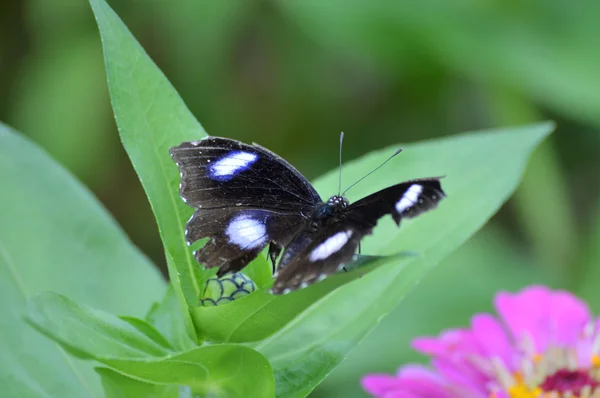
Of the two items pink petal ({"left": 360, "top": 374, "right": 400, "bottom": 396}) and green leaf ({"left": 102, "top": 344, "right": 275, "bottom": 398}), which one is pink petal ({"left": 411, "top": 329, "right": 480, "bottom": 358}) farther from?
green leaf ({"left": 102, "top": 344, "right": 275, "bottom": 398})

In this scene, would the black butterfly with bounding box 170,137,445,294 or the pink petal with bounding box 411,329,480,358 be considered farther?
the pink petal with bounding box 411,329,480,358

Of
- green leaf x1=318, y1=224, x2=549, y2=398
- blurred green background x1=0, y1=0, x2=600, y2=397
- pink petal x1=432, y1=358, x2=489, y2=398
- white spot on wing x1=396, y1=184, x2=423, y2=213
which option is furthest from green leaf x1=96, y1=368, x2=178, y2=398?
blurred green background x1=0, y1=0, x2=600, y2=397

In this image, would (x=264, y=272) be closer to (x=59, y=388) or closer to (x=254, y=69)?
(x=59, y=388)

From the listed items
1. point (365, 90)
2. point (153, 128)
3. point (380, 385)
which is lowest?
point (380, 385)

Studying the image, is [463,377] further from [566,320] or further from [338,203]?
[338,203]

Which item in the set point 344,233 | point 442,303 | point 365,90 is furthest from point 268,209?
point 365,90

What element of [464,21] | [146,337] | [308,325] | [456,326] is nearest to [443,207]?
[308,325]

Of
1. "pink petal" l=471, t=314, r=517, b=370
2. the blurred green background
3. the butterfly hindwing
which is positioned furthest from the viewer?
the blurred green background
